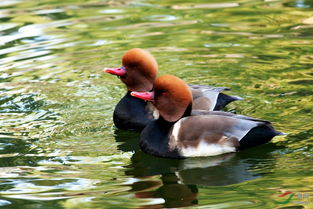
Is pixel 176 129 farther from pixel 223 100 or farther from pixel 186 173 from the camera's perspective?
pixel 223 100

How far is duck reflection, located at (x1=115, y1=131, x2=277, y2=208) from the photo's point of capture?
621 centimetres

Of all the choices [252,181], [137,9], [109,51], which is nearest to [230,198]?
[252,181]

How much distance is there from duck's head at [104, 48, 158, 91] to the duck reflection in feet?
3.93

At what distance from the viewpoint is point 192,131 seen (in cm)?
714

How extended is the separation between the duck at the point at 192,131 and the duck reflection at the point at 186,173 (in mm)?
96

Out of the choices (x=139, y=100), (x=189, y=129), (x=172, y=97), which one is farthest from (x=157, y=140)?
(x=139, y=100)

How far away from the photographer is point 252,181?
20.9 ft

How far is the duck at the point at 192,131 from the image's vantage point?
7.13 meters

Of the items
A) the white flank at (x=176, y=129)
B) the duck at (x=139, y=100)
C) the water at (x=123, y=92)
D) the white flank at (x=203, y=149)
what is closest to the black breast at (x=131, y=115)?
the duck at (x=139, y=100)

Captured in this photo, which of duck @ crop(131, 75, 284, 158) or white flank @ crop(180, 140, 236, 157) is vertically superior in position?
duck @ crop(131, 75, 284, 158)

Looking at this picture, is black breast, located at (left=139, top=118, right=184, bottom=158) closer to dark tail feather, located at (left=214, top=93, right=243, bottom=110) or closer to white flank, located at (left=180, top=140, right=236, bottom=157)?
white flank, located at (left=180, top=140, right=236, bottom=157)

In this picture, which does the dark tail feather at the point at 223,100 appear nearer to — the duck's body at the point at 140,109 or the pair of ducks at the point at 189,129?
the duck's body at the point at 140,109

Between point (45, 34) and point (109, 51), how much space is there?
1630 mm

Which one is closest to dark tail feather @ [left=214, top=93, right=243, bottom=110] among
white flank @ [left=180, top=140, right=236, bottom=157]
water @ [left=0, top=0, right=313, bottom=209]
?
water @ [left=0, top=0, right=313, bottom=209]
